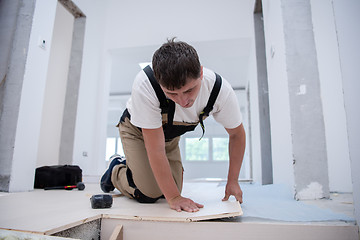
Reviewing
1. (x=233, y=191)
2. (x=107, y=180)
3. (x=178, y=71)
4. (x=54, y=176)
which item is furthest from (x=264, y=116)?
(x=54, y=176)

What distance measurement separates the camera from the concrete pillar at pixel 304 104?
1.44 m

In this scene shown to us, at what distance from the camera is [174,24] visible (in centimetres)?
352

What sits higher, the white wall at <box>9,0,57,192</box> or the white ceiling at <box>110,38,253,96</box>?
the white ceiling at <box>110,38,253,96</box>

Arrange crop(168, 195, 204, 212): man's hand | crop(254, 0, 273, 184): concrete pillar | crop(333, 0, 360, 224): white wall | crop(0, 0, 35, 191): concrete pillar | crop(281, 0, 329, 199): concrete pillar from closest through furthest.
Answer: crop(333, 0, 360, 224): white wall
crop(168, 195, 204, 212): man's hand
crop(281, 0, 329, 199): concrete pillar
crop(0, 0, 35, 191): concrete pillar
crop(254, 0, 273, 184): concrete pillar

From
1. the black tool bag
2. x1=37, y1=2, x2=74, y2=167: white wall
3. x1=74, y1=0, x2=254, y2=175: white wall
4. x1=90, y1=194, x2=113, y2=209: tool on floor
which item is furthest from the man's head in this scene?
x1=37, y1=2, x2=74, y2=167: white wall

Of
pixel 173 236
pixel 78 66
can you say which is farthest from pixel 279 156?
pixel 78 66

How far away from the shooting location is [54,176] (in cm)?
215

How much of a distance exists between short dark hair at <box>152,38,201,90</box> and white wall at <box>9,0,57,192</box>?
4.98 ft

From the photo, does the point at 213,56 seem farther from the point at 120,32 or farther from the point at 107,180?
the point at 107,180

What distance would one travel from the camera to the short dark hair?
897 millimetres

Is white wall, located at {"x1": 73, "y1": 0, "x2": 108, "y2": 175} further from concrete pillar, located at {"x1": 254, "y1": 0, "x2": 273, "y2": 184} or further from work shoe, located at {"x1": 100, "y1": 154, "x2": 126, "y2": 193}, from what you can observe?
concrete pillar, located at {"x1": 254, "y1": 0, "x2": 273, "y2": 184}

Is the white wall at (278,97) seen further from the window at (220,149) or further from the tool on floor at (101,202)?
the window at (220,149)

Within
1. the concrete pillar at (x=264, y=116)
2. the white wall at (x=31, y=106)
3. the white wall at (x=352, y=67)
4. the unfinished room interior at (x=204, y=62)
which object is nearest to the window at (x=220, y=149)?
the unfinished room interior at (x=204, y=62)

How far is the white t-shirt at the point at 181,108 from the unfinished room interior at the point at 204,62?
39 cm
